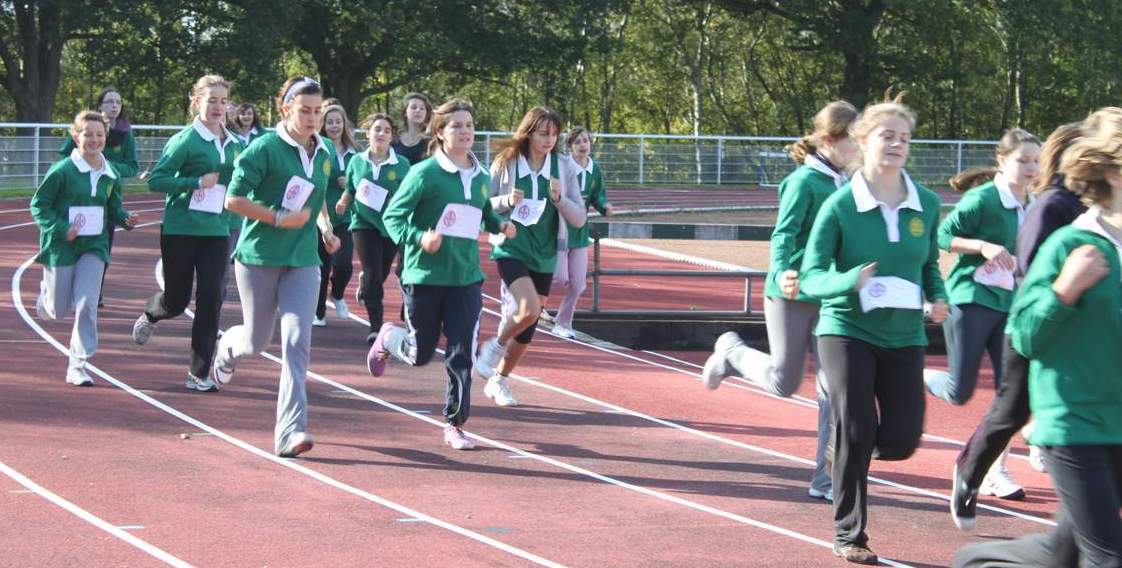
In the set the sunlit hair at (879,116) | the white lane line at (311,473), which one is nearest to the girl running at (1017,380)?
the sunlit hair at (879,116)

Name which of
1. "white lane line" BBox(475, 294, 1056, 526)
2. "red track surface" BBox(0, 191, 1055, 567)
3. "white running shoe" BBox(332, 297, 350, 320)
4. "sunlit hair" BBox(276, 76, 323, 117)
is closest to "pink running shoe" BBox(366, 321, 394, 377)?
"red track surface" BBox(0, 191, 1055, 567)

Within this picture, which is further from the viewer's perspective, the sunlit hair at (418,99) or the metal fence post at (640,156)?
the metal fence post at (640,156)

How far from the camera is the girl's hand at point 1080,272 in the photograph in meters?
4.32

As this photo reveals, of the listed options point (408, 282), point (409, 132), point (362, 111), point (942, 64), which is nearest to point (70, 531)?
point (408, 282)

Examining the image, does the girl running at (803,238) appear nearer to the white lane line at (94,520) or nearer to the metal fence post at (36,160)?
the white lane line at (94,520)

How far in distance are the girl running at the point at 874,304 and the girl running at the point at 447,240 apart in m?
2.57

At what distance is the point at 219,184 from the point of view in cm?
959

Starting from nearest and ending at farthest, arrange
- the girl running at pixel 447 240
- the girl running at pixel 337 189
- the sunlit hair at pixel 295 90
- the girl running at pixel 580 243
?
1. the sunlit hair at pixel 295 90
2. the girl running at pixel 447 240
3. the girl running at pixel 337 189
4. the girl running at pixel 580 243

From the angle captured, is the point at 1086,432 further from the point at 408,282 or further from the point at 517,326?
the point at 517,326

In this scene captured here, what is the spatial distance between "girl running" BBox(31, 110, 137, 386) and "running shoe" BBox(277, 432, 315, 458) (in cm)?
242

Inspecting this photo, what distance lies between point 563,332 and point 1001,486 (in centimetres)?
614

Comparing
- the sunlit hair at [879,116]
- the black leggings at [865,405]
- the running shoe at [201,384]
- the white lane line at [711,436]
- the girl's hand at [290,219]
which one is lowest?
the white lane line at [711,436]

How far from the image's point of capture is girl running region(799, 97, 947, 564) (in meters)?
5.99

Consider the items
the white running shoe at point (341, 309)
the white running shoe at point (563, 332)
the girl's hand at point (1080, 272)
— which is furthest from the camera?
the white running shoe at point (341, 309)
